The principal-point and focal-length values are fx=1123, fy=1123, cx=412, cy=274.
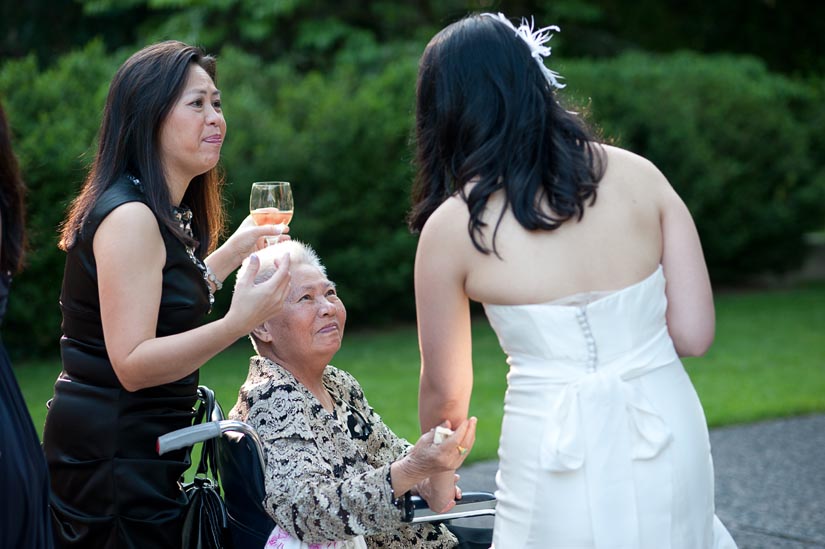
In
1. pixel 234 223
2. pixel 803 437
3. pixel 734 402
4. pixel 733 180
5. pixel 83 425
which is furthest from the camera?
pixel 733 180

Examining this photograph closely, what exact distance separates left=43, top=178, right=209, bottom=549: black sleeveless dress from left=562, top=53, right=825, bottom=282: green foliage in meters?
10.9

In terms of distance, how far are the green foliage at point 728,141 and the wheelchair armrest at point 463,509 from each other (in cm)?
1039

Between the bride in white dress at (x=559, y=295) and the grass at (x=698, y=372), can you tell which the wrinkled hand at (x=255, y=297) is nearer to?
the bride in white dress at (x=559, y=295)

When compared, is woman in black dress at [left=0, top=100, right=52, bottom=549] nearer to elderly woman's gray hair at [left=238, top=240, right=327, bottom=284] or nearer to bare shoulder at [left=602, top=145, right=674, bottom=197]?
elderly woman's gray hair at [left=238, top=240, right=327, bottom=284]

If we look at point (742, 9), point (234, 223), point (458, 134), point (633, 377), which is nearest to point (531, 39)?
point (458, 134)

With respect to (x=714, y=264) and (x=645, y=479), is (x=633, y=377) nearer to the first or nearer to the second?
(x=645, y=479)

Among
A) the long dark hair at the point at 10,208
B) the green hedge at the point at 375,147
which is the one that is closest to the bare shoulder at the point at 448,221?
the long dark hair at the point at 10,208

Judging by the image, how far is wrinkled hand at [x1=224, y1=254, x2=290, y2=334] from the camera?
2.87m

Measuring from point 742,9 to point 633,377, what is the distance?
69.1ft

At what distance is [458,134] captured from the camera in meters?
2.55

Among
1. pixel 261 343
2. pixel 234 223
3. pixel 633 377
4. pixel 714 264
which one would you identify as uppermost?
pixel 633 377

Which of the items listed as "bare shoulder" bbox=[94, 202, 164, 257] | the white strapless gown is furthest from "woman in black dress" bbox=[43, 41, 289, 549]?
the white strapless gown

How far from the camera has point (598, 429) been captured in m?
2.49

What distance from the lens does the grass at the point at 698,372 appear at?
8.15 m
